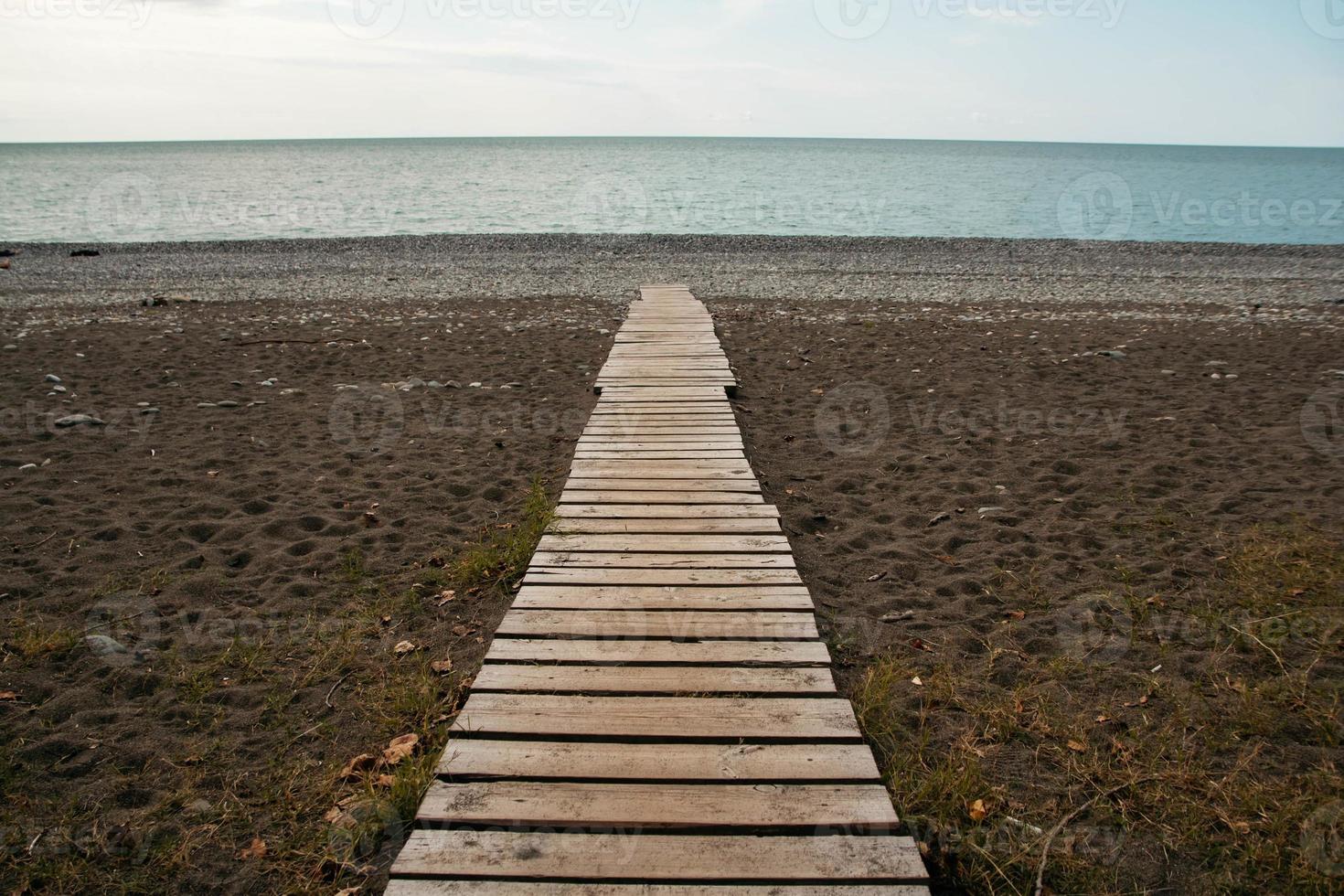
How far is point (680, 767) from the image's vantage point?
8.85ft

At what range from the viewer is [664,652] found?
336 centimetres

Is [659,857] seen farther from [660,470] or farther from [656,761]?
[660,470]

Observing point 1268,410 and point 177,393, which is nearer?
point 1268,410

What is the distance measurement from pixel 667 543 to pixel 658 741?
1650 mm

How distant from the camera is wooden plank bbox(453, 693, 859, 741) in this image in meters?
2.87

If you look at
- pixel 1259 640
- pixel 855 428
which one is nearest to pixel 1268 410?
pixel 855 428

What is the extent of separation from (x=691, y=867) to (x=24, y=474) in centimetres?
584

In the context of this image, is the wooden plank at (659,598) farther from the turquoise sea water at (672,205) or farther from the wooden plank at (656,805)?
the turquoise sea water at (672,205)

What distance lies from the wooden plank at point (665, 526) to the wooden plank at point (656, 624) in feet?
2.94

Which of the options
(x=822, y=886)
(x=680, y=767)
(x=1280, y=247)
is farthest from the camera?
(x=1280, y=247)

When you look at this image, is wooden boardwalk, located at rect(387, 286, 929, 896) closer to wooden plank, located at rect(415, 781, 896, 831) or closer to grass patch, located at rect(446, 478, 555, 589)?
wooden plank, located at rect(415, 781, 896, 831)

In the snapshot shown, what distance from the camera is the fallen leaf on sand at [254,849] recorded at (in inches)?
101

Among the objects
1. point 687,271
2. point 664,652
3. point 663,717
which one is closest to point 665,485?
point 664,652

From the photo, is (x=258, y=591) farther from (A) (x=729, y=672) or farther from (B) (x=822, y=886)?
(B) (x=822, y=886)
